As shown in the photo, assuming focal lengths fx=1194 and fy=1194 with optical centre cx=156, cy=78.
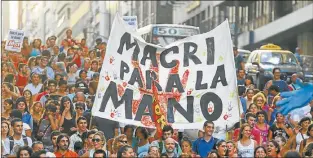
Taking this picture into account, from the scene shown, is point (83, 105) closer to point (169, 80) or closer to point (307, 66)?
point (169, 80)

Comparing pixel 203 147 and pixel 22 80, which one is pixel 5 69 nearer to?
pixel 22 80

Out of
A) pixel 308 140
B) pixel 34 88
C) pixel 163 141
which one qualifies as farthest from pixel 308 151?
pixel 34 88

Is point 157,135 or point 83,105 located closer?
point 157,135

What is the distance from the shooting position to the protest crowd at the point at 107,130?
15.5m

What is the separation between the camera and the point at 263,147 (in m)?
15.2

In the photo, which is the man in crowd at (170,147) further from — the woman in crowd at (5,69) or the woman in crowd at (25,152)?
the woman in crowd at (5,69)

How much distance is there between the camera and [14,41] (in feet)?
85.5

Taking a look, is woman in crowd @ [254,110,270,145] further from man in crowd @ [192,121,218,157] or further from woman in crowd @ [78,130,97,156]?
woman in crowd @ [78,130,97,156]

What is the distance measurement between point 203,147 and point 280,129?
1.50 m

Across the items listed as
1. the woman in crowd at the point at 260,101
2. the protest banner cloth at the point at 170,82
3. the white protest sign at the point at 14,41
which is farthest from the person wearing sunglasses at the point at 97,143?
the white protest sign at the point at 14,41

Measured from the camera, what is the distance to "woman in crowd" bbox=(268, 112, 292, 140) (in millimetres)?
17359

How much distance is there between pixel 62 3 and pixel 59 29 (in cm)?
296

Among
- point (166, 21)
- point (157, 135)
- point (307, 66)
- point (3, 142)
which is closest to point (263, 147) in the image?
point (157, 135)

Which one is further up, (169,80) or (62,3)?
(62,3)
